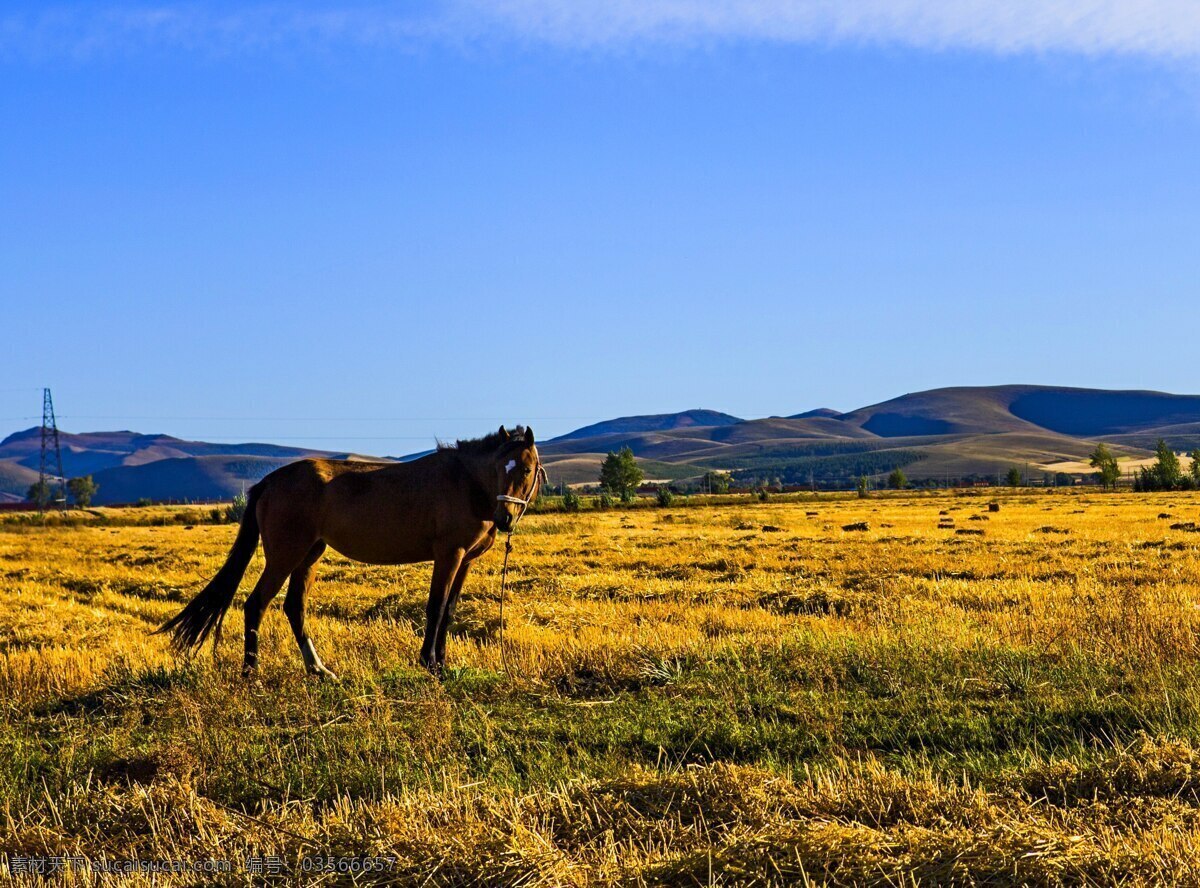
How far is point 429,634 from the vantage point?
11.1 m

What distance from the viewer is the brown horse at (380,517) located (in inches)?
457

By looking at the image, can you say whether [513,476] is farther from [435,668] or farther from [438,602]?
[435,668]

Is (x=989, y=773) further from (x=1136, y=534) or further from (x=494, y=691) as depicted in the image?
(x=1136, y=534)

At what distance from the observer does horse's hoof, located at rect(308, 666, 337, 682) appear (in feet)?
Result: 33.9

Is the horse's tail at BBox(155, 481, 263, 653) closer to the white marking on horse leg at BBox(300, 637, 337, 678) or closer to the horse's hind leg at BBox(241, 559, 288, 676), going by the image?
the horse's hind leg at BBox(241, 559, 288, 676)

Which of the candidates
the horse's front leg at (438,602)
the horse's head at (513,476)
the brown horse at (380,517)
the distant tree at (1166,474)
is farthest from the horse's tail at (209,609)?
the distant tree at (1166,474)

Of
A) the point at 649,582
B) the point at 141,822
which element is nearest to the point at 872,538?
the point at 649,582

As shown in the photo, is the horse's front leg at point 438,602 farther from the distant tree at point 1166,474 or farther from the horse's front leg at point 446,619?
the distant tree at point 1166,474

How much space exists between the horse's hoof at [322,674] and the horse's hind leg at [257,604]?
0.66m

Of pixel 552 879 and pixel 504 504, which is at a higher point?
pixel 504 504

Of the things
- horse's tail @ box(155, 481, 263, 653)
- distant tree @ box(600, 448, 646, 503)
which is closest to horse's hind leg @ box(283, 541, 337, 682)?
horse's tail @ box(155, 481, 263, 653)

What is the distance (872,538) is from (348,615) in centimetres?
2146

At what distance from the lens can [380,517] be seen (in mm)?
11891

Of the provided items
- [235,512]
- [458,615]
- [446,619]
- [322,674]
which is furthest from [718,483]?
[322,674]
